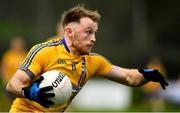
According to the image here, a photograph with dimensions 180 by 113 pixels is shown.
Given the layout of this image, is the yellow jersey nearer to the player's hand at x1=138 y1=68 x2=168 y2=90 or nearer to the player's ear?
the player's ear

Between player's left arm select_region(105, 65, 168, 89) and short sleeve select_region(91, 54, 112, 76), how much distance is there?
0.07m

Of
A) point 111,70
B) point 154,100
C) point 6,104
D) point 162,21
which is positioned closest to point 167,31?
point 162,21

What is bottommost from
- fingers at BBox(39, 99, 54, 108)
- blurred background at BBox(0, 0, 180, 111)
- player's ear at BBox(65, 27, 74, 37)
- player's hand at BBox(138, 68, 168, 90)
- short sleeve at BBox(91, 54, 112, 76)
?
blurred background at BBox(0, 0, 180, 111)

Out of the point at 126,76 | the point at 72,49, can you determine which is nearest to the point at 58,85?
the point at 72,49

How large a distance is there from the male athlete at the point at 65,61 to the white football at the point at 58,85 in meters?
0.07

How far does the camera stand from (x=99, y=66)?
26.7 feet

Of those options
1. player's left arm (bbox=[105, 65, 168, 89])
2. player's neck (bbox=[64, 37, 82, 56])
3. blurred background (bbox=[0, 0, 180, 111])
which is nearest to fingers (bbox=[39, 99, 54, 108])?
player's neck (bbox=[64, 37, 82, 56])

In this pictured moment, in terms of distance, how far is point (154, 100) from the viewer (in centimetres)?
2392

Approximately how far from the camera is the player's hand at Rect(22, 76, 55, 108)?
23.7 ft

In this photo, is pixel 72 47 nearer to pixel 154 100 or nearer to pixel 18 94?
pixel 18 94

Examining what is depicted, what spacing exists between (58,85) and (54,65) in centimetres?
29

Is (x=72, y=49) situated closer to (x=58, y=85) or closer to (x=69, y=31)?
(x=69, y=31)

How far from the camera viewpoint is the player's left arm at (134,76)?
8.30 m

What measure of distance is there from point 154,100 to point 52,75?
1670 cm
